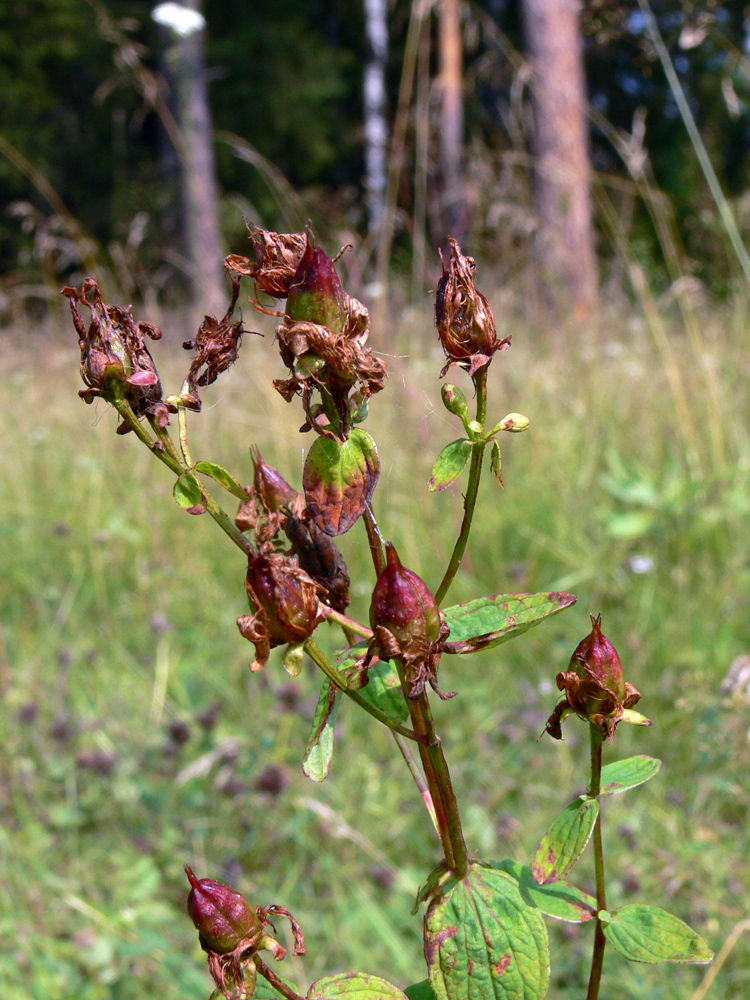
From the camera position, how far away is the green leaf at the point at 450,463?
492mm

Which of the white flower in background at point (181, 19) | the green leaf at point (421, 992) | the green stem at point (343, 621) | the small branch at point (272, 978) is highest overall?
the white flower in background at point (181, 19)

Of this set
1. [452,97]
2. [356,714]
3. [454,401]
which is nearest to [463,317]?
[454,401]

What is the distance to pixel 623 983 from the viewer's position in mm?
1164

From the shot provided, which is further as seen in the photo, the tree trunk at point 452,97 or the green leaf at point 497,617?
the tree trunk at point 452,97

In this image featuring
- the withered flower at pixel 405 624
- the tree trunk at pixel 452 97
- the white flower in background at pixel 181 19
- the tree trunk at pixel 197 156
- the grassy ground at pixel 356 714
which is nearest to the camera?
the withered flower at pixel 405 624

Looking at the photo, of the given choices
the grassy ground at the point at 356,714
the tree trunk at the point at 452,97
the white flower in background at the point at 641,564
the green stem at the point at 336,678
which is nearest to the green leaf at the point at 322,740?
the green stem at the point at 336,678

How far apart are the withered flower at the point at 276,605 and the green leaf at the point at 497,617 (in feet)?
0.27

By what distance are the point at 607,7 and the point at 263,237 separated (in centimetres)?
219

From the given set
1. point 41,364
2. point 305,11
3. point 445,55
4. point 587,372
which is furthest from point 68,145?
point 587,372

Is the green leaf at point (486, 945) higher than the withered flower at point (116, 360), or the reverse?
the withered flower at point (116, 360)

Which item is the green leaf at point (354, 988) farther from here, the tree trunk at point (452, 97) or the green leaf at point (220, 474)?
the tree trunk at point (452, 97)

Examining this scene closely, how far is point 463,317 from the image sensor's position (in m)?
0.48

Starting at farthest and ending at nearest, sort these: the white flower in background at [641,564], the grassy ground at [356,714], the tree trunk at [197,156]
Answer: the tree trunk at [197,156], the white flower in background at [641,564], the grassy ground at [356,714]

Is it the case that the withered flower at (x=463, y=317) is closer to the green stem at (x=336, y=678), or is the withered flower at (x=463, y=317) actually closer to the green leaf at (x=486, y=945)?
the green stem at (x=336, y=678)
